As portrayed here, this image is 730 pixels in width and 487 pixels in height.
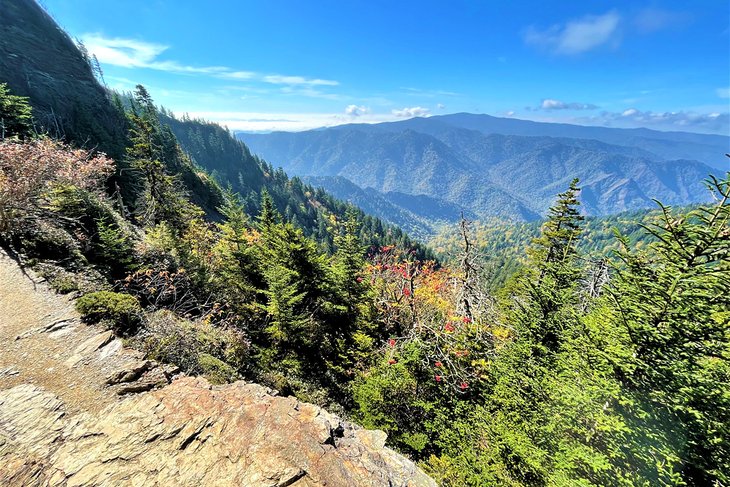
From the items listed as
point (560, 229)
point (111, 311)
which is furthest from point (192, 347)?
point (560, 229)

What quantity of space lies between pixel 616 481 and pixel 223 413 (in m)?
10.7

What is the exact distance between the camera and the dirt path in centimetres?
742

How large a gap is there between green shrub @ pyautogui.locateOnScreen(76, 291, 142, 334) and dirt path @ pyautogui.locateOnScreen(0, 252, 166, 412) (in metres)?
0.32

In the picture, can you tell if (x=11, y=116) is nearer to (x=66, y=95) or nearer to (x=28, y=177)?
(x=28, y=177)

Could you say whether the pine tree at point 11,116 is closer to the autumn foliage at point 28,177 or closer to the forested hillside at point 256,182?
the autumn foliage at point 28,177

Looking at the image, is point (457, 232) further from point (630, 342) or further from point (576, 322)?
point (630, 342)

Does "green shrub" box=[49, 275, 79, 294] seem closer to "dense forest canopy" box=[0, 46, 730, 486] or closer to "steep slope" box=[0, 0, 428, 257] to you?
"dense forest canopy" box=[0, 46, 730, 486]

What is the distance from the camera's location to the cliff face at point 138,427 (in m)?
6.07

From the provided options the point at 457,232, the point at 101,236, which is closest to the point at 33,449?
the point at 101,236

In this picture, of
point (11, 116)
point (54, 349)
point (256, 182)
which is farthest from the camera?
point (256, 182)

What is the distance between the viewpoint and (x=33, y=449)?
6.12 m

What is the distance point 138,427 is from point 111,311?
15.2 feet

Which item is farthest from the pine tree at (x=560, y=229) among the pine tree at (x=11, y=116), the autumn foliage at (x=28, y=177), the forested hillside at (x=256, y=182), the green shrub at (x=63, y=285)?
the forested hillside at (x=256, y=182)

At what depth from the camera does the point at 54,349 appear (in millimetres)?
8328
